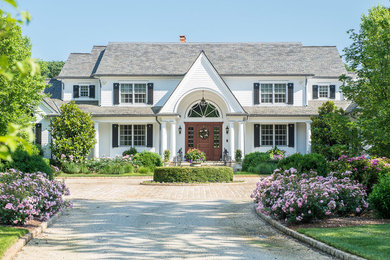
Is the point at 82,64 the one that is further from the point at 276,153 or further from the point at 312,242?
the point at 312,242

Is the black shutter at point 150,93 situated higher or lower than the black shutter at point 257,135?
higher

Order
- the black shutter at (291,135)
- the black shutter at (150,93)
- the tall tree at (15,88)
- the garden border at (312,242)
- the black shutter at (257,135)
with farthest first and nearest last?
the black shutter at (150,93) → the black shutter at (257,135) → the black shutter at (291,135) → the tall tree at (15,88) → the garden border at (312,242)

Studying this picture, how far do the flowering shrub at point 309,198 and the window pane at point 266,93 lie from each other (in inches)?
743

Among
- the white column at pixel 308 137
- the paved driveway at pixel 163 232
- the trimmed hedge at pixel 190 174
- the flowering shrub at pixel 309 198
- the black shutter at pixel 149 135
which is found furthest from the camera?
the black shutter at pixel 149 135

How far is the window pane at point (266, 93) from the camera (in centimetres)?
3017

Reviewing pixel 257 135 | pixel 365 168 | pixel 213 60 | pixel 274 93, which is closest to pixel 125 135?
pixel 213 60

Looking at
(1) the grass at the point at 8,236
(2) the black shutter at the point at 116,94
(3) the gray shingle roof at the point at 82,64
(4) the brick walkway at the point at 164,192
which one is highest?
(3) the gray shingle roof at the point at 82,64

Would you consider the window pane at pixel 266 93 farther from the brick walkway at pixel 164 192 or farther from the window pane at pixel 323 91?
the brick walkway at pixel 164 192

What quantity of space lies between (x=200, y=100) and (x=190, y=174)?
1158cm

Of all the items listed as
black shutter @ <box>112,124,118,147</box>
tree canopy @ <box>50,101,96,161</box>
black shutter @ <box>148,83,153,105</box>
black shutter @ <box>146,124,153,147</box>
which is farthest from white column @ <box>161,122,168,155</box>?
tree canopy @ <box>50,101,96,161</box>

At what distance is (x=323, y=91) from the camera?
1260 inches

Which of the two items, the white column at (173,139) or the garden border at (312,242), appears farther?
the white column at (173,139)

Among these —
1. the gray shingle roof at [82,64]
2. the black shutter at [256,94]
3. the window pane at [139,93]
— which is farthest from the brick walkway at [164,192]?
the gray shingle roof at [82,64]

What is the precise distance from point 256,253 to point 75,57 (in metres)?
30.3
